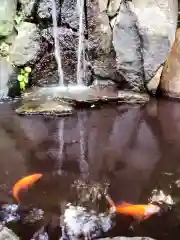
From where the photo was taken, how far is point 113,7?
5.70 metres

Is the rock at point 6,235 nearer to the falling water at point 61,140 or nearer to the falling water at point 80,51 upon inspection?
the falling water at point 61,140

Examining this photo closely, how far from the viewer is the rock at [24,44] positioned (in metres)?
5.84

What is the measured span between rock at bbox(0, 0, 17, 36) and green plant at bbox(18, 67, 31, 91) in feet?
2.01

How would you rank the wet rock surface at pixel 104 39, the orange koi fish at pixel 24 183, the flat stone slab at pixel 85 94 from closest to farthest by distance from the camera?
1. the orange koi fish at pixel 24 183
2. the wet rock surface at pixel 104 39
3. the flat stone slab at pixel 85 94

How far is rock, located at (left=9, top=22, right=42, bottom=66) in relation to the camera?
5.84m

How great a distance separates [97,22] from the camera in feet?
19.0

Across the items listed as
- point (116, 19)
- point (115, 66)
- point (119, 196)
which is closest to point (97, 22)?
point (116, 19)

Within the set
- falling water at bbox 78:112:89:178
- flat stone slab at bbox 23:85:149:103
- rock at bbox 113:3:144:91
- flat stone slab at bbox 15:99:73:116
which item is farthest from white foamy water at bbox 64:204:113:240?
rock at bbox 113:3:144:91

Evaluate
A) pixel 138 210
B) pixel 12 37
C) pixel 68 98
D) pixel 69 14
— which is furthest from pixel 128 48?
pixel 138 210

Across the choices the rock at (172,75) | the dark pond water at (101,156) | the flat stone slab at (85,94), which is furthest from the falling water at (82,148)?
the rock at (172,75)

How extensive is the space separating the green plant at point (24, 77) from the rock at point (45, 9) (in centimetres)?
85

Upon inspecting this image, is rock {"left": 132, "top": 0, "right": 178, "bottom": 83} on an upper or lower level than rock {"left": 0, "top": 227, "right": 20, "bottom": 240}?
upper

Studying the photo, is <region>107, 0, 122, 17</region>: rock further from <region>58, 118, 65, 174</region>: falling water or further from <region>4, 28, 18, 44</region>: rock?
<region>58, 118, 65, 174</region>: falling water

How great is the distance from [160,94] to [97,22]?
4.85 feet
